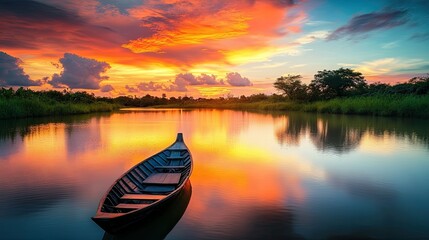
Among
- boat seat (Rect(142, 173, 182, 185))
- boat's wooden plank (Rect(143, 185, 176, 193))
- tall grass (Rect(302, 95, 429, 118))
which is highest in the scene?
tall grass (Rect(302, 95, 429, 118))

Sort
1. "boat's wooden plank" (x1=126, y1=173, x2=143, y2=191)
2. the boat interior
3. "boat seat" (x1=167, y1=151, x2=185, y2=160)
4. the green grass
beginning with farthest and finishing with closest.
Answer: the green grass
"boat seat" (x1=167, y1=151, x2=185, y2=160)
"boat's wooden plank" (x1=126, y1=173, x2=143, y2=191)
the boat interior

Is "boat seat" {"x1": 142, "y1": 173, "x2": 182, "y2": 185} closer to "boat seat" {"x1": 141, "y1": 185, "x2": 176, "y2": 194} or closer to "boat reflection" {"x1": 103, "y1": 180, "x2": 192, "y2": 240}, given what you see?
"boat seat" {"x1": 141, "y1": 185, "x2": 176, "y2": 194}

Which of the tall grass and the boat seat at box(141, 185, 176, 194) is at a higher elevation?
the tall grass

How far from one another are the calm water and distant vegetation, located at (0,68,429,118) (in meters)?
15.5

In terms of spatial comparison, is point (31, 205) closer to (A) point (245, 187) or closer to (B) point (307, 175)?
(A) point (245, 187)

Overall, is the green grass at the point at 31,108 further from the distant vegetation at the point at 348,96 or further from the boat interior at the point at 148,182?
the distant vegetation at the point at 348,96

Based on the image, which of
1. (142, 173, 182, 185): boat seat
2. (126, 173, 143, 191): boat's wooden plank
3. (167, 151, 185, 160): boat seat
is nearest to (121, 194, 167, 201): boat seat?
(126, 173, 143, 191): boat's wooden plank

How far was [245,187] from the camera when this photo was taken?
25.6 feet

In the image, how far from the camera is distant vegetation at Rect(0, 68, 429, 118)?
91.5ft

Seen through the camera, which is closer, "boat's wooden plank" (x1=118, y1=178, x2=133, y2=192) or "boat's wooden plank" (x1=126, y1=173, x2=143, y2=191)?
"boat's wooden plank" (x1=118, y1=178, x2=133, y2=192)

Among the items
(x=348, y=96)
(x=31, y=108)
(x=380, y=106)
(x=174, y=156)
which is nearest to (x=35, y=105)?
(x=31, y=108)

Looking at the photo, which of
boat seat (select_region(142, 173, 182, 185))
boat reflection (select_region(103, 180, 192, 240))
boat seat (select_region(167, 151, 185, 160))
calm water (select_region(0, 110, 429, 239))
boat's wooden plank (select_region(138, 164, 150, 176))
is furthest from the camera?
boat seat (select_region(167, 151, 185, 160))

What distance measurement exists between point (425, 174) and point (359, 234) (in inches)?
228

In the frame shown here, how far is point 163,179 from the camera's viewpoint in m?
7.02
